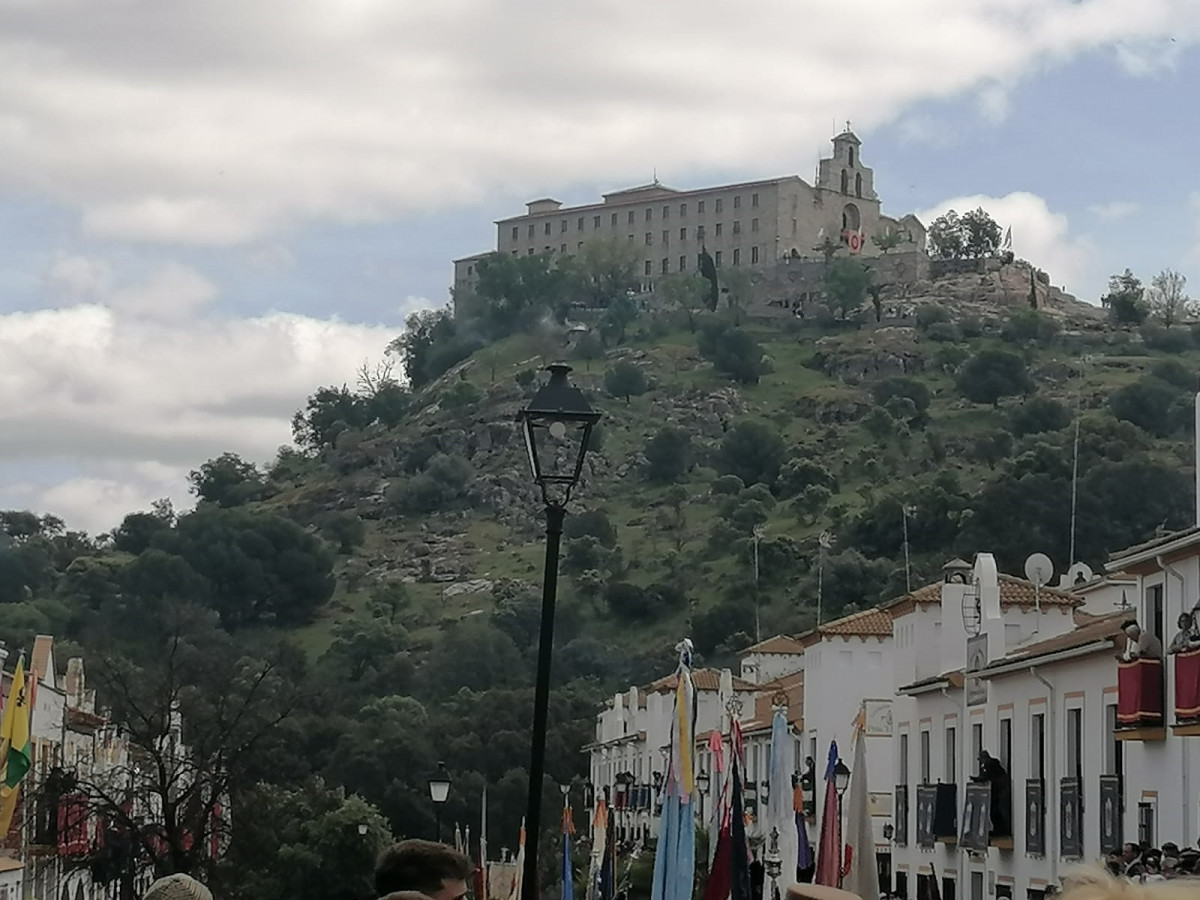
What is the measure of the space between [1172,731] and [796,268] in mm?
169753

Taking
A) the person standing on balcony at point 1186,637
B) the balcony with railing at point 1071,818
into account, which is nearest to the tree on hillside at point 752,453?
the balcony with railing at point 1071,818

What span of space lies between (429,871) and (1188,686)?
17864 millimetres

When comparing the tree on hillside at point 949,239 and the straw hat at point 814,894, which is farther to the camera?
the tree on hillside at point 949,239

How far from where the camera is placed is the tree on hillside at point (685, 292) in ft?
620

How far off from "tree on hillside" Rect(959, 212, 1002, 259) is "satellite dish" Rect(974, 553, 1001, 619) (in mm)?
160750

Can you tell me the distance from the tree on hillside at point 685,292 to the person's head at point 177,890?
181 metres

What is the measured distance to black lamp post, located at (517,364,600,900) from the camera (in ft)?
42.4

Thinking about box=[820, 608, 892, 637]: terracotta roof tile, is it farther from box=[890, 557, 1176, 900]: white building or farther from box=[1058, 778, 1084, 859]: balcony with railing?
box=[1058, 778, 1084, 859]: balcony with railing

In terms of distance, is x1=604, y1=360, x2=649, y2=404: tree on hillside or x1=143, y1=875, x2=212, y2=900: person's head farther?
x1=604, y1=360, x2=649, y2=404: tree on hillside

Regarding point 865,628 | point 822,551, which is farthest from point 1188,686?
point 822,551

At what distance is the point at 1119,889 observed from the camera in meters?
2.99

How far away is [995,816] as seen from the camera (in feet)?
102

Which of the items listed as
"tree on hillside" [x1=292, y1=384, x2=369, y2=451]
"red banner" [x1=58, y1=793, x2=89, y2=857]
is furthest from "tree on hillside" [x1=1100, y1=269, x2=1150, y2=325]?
"red banner" [x1=58, y1=793, x2=89, y2=857]

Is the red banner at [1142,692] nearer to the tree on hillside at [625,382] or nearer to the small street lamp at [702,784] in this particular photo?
the small street lamp at [702,784]
